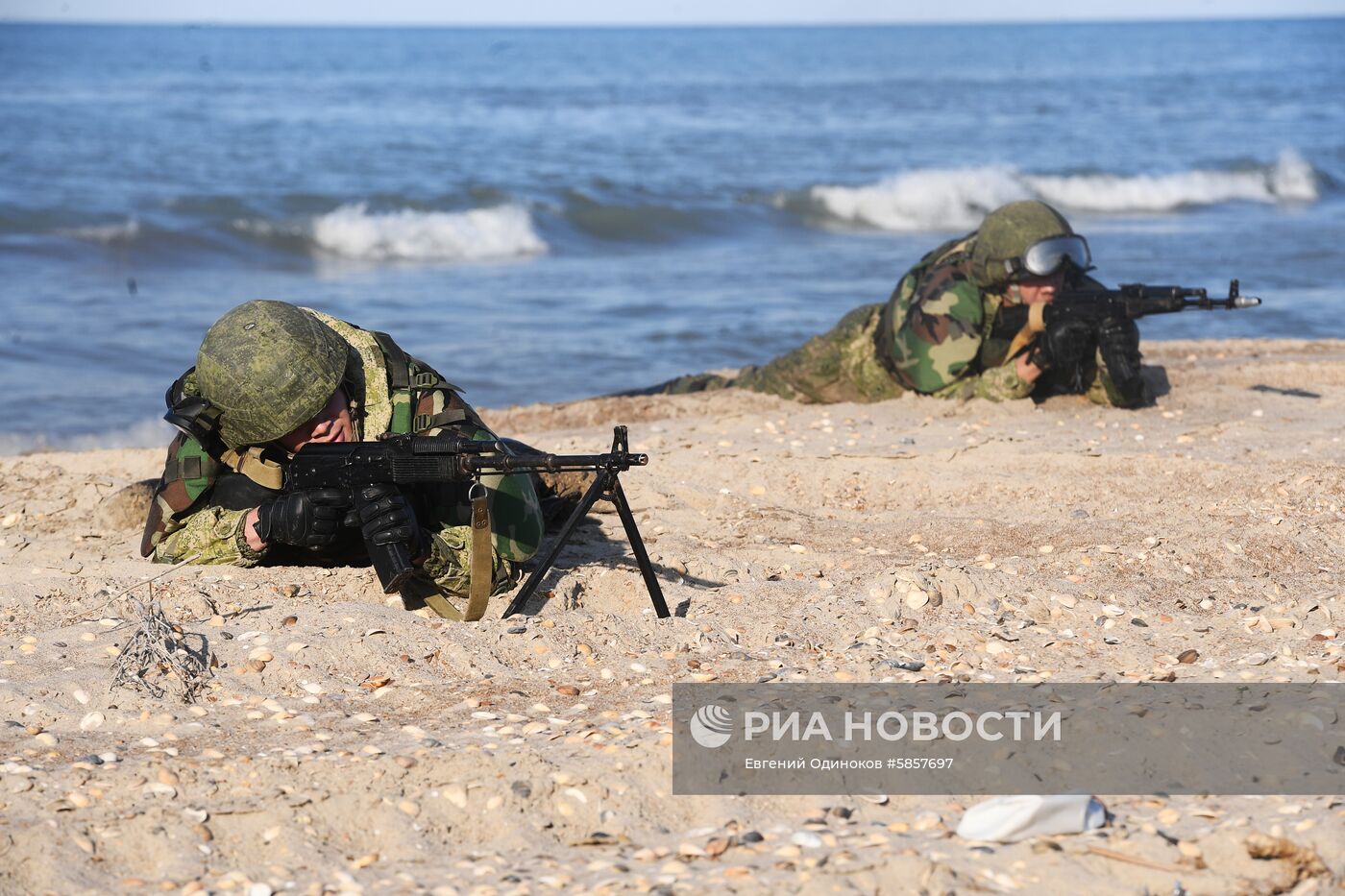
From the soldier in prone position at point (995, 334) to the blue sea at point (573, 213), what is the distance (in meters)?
3.26

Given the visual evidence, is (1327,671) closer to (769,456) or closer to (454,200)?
(769,456)

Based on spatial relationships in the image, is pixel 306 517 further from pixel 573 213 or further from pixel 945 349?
pixel 573 213

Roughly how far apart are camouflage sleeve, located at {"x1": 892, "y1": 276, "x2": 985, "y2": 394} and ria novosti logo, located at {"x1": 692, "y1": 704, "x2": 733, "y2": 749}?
4221mm

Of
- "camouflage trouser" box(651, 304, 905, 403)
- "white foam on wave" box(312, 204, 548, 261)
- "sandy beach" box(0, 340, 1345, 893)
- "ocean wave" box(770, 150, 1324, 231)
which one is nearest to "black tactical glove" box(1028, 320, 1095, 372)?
"sandy beach" box(0, 340, 1345, 893)

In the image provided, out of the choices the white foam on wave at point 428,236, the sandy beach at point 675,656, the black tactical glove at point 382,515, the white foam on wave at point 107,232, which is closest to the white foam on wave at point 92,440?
the sandy beach at point 675,656

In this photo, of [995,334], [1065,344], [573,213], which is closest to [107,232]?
[573,213]

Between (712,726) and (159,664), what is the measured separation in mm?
1545

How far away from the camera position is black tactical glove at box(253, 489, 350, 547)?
4383 millimetres

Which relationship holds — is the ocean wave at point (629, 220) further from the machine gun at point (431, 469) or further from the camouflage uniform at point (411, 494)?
the machine gun at point (431, 469)

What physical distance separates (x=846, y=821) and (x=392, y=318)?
34.9ft

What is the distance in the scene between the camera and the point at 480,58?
74375 millimetres

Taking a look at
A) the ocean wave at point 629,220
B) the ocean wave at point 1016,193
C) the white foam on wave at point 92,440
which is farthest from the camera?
the ocean wave at point 1016,193

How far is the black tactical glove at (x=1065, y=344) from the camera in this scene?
292 inches

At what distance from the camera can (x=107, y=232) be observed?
17.2 meters
